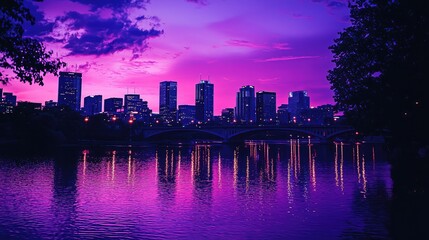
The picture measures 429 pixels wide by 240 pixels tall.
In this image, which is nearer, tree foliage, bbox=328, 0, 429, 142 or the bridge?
tree foliage, bbox=328, 0, 429, 142

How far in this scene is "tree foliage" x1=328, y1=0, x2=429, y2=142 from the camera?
20828 mm

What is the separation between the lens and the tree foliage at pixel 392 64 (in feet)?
68.3

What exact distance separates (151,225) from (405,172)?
24.4 m

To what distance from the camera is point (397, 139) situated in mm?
30094

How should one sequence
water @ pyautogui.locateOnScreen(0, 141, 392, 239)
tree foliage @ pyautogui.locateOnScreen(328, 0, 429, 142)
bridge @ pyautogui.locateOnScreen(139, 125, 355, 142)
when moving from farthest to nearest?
1. bridge @ pyautogui.locateOnScreen(139, 125, 355, 142)
2. tree foliage @ pyautogui.locateOnScreen(328, 0, 429, 142)
3. water @ pyautogui.locateOnScreen(0, 141, 392, 239)

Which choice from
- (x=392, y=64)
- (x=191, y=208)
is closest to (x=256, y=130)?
(x=392, y=64)

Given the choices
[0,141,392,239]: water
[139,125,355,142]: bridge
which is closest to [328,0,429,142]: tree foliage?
[0,141,392,239]: water

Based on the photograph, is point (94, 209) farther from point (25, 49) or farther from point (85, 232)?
point (25, 49)

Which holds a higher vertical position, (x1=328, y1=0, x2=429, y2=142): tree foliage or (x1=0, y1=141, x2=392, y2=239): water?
(x1=328, y1=0, x2=429, y2=142): tree foliage

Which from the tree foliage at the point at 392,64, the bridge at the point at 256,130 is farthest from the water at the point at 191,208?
the bridge at the point at 256,130

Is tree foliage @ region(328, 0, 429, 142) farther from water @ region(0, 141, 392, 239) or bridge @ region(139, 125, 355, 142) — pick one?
bridge @ region(139, 125, 355, 142)

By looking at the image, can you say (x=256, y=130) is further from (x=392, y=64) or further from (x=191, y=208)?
(x=191, y=208)

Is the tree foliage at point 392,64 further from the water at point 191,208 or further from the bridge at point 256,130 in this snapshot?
the bridge at point 256,130

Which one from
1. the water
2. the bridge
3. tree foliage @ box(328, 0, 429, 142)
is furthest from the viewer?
the bridge
